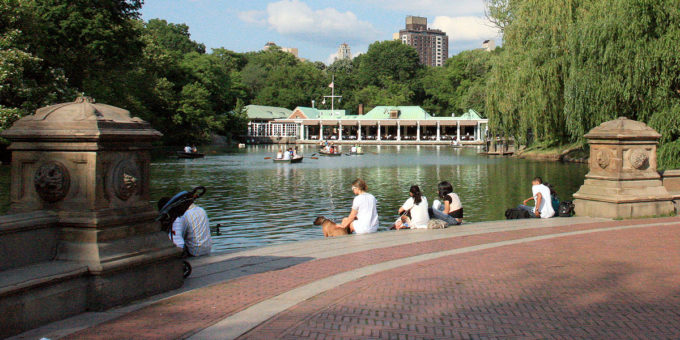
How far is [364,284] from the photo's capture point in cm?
742

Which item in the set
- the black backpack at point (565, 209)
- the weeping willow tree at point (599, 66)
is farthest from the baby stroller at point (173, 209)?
the weeping willow tree at point (599, 66)

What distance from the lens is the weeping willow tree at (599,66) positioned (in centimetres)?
2167

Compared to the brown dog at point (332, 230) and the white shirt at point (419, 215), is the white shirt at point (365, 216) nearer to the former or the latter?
the brown dog at point (332, 230)

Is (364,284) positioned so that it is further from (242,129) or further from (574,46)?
(242,129)

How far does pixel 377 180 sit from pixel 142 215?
2798 cm

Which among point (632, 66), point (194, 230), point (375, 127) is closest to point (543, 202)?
point (194, 230)

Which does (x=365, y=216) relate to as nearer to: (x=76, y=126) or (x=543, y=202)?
(x=543, y=202)

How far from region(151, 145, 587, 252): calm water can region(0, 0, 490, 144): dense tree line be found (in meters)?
7.89

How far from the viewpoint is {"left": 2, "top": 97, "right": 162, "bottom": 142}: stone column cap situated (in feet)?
19.6

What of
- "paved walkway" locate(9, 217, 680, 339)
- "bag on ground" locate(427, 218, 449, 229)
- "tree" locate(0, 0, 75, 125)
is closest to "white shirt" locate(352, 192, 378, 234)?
"bag on ground" locate(427, 218, 449, 229)

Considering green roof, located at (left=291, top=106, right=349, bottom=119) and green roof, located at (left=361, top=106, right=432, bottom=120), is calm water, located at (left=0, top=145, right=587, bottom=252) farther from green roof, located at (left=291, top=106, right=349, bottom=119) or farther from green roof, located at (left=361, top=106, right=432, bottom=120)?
green roof, located at (left=291, top=106, right=349, bottom=119)

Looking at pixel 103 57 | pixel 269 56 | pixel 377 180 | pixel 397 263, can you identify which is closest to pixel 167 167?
pixel 103 57

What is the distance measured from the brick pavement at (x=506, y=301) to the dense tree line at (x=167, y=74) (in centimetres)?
2629

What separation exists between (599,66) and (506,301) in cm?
2051
